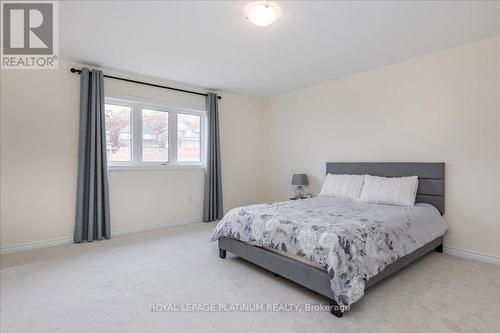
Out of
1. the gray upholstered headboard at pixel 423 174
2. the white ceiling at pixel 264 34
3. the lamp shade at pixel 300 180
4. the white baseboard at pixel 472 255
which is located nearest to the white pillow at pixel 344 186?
the gray upholstered headboard at pixel 423 174

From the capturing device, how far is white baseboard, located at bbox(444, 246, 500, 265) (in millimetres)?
2902

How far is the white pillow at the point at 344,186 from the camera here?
12.1 ft

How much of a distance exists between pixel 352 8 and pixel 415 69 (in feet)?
5.57

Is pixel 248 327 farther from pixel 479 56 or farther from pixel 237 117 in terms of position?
pixel 237 117

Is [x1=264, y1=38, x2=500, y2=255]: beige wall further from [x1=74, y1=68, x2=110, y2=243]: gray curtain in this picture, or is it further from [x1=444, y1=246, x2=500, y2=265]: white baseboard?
[x1=74, y1=68, x2=110, y2=243]: gray curtain

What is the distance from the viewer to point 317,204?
3.35 m

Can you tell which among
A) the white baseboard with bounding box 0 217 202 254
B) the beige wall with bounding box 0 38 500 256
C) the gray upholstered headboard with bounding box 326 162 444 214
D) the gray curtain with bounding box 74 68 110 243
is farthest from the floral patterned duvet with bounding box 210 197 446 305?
the gray curtain with bounding box 74 68 110 243

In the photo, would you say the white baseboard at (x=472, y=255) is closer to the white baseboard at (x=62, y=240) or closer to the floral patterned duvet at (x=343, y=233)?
the floral patterned duvet at (x=343, y=233)

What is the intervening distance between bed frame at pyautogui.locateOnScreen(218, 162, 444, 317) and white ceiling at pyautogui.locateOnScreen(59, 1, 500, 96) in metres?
1.44

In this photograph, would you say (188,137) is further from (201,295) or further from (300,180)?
(201,295)

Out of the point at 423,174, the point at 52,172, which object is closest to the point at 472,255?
the point at 423,174

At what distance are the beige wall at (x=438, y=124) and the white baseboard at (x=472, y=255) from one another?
49 mm

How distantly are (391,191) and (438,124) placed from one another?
1.02 metres

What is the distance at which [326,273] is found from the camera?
1977 mm
